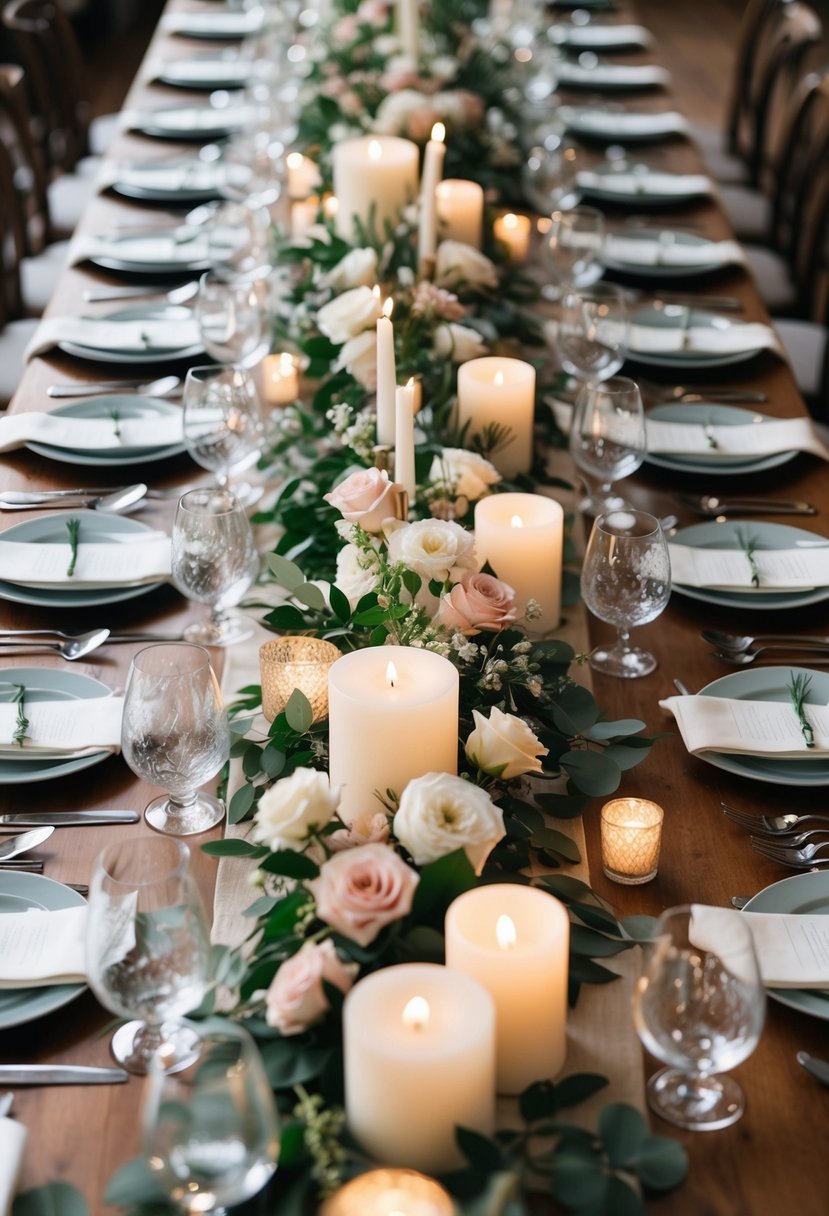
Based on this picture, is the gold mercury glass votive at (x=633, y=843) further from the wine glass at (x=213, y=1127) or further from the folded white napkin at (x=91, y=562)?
the folded white napkin at (x=91, y=562)

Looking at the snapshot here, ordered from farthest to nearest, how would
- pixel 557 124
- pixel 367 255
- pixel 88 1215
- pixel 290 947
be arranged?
1. pixel 557 124
2. pixel 367 255
3. pixel 290 947
4. pixel 88 1215

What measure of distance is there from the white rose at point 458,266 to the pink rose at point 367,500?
0.95m

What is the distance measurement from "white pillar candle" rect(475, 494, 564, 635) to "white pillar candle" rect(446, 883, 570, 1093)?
59cm

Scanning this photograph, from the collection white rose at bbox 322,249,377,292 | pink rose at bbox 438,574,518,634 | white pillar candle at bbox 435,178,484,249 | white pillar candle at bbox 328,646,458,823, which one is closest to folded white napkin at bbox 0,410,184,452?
white rose at bbox 322,249,377,292

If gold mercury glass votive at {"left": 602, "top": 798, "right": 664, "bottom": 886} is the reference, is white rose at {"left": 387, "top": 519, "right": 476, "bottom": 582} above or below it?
above

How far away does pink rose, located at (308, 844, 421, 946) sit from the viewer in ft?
3.53

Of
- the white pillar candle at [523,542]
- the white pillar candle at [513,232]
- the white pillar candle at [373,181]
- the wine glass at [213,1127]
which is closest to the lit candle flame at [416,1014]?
the wine glass at [213,1127]

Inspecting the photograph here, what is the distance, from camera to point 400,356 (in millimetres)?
2129

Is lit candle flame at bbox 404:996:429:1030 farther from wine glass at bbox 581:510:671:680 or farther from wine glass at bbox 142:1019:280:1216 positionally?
wine glass at bbox 581:510:671:680

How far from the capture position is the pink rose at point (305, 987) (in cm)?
106

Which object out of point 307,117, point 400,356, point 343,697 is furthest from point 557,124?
point 343,697

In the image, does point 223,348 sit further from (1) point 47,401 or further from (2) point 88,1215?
(2) point 88,1215

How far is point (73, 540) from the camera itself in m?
1.91

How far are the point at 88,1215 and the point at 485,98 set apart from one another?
114 inches
